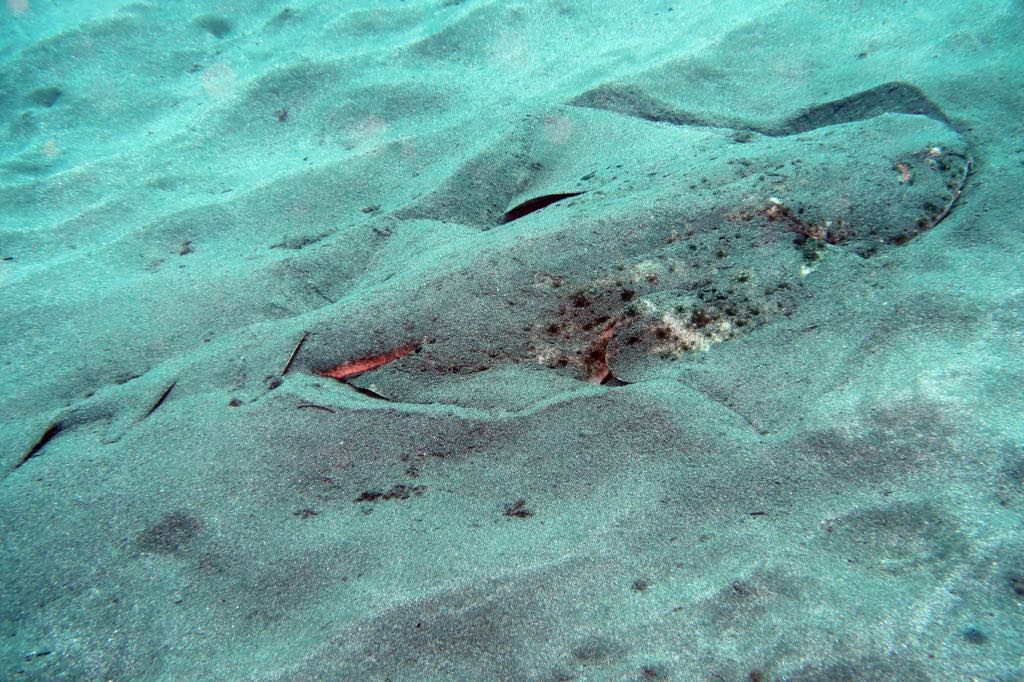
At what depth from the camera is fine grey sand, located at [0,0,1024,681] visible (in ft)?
4.93

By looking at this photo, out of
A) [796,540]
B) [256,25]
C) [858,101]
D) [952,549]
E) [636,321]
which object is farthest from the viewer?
[256,25]

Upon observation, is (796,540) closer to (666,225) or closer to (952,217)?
(666,225)

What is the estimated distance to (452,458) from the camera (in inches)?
78.8

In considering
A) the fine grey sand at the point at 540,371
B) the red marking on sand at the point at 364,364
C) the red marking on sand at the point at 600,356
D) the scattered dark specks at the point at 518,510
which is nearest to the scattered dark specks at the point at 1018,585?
the fine grey sand at the point at 540,371

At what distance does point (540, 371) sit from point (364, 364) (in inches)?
27.8

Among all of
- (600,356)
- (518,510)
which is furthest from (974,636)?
(600,356)

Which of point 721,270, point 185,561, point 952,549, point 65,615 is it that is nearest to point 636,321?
point 721,270

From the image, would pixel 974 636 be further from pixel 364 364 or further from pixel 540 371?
pixel 364 364

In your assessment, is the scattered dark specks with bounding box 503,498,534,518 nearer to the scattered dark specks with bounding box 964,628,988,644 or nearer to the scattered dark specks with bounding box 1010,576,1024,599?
the scattered dark specks with bounding box 964,628,988,644

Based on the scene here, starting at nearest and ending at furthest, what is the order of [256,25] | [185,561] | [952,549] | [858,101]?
[952,549], [185,561], [858,101], [256,25]

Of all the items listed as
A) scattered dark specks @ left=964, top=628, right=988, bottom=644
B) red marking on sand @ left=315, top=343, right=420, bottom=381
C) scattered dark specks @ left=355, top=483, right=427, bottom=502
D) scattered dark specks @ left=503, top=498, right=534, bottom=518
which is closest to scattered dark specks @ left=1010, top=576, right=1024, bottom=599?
scattered dark specks @ left=964, top=628, right=988, bottom=644

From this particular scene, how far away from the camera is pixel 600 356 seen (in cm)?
242

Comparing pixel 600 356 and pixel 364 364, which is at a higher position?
pixel 364 364

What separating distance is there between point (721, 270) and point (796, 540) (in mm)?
1288
